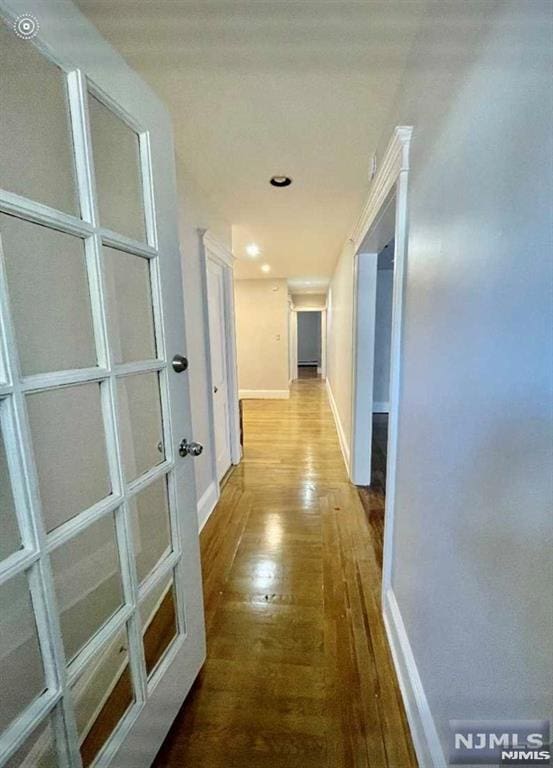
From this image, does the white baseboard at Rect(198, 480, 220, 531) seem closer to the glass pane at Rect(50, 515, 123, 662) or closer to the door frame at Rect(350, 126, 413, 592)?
the door frame at Rect(350, 126, 413, 592)

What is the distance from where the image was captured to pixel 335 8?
3.27 ft

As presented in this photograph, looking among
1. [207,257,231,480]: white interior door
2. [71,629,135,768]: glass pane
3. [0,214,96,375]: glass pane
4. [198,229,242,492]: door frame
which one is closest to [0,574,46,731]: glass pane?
[71,629,135,768]: glass pane

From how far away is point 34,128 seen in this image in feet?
2.37

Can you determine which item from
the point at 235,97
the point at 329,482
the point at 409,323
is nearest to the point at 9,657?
the point at 409,323

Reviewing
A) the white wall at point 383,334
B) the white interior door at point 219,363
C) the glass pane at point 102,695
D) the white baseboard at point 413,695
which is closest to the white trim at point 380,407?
the white wall at point 383,334

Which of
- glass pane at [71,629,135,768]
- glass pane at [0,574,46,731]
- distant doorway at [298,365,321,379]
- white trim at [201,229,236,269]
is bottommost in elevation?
distant doorway at [298,365,321,379]

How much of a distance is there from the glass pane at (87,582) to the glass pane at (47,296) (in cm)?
43

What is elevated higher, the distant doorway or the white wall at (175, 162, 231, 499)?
the white wall at (175, 162, 231, 499)

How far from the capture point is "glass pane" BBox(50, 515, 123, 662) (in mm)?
771

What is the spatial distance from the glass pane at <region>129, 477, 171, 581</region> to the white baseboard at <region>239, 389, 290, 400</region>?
5.52 metres

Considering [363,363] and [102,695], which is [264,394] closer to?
[363,363]

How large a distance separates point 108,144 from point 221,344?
2.19 metres

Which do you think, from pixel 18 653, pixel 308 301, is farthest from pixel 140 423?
pixel 308 301

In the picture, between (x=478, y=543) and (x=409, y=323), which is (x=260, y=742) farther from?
(x=409, y=323)
